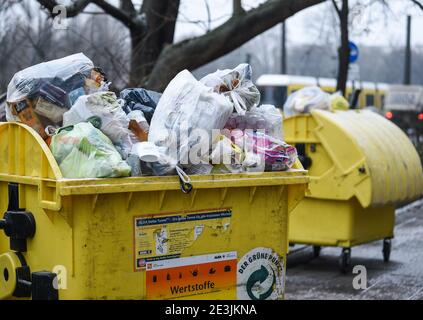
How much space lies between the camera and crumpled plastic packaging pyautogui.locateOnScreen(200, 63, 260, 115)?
4.92m

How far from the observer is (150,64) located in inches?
374

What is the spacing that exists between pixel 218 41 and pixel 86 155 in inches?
194

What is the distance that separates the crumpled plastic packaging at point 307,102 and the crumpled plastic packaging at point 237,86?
168 inches

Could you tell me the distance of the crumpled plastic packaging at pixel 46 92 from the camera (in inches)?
182

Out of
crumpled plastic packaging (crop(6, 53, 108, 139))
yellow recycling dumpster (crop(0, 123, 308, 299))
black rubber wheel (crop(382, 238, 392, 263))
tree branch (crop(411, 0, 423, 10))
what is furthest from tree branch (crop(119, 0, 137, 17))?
yellow recycling dumpster (crop(0, 123, 308, 299))

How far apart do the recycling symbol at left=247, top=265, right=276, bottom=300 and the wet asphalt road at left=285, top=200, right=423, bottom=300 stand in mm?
2440

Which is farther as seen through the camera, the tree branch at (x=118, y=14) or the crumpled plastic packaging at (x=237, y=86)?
the tree branch at (x=118, y=14)

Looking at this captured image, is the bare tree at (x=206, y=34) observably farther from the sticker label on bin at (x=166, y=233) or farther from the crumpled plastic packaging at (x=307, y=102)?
the sticker label on bin at (x=166, y=233)

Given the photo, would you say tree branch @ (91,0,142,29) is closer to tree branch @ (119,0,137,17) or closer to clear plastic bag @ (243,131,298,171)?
tree branch @ (119,0,137,17)

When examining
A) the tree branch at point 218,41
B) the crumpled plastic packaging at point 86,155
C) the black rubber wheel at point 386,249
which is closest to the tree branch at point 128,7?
the tree branch at point 218,41

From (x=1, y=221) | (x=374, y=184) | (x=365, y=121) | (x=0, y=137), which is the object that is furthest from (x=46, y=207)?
(x=365, y=121)

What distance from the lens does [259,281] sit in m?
4.82
